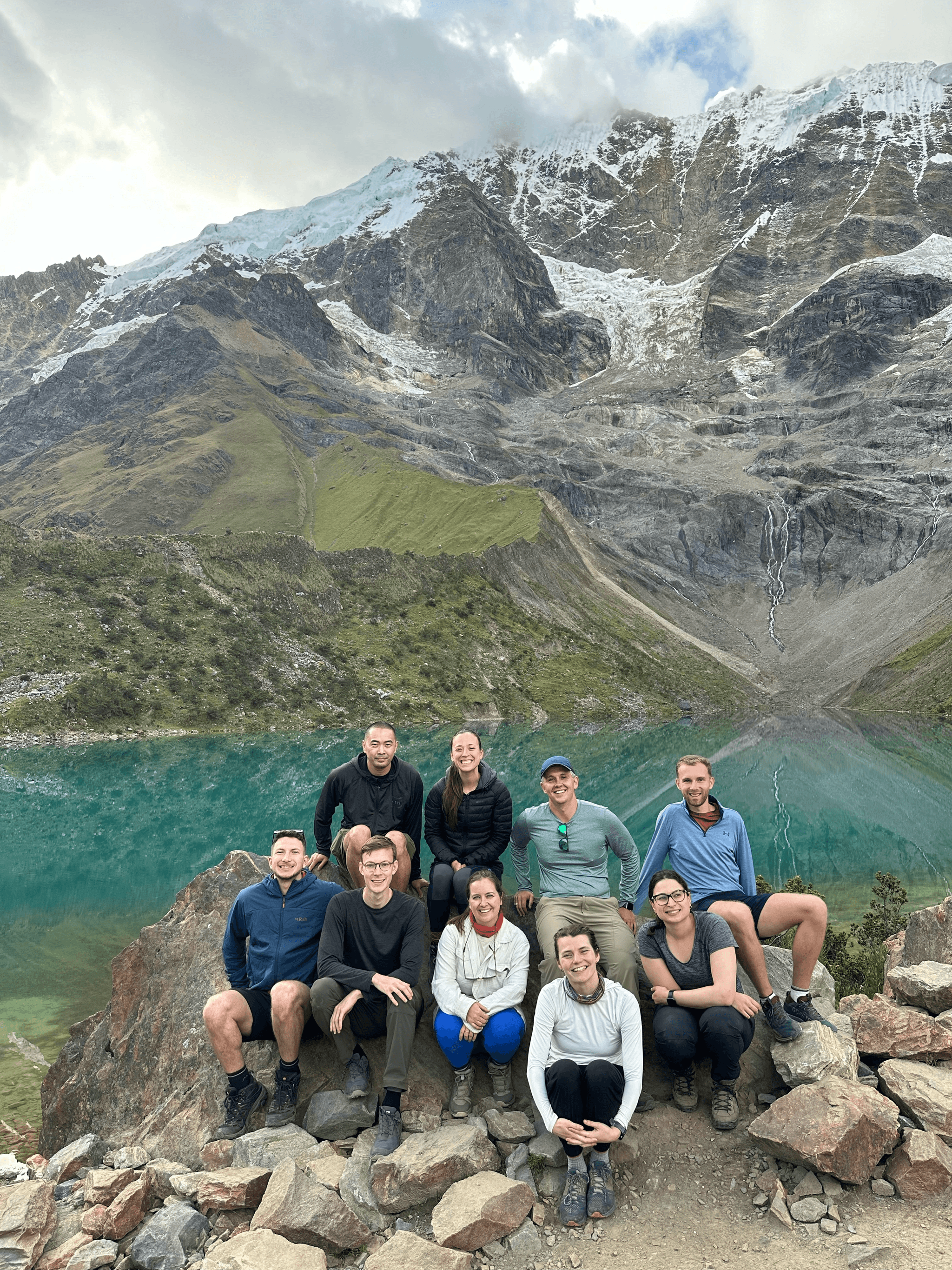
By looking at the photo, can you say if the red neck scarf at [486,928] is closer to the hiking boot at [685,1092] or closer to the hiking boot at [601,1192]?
the hiking boot at [601,1192]

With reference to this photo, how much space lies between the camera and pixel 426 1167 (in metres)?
8.10

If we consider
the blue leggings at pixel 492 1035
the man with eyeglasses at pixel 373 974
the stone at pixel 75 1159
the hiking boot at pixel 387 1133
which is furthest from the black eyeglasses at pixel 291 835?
the stone at pixel 75 1159

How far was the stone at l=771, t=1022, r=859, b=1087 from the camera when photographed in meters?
8.67

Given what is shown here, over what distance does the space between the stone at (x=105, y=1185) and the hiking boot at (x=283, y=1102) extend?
1.67 m

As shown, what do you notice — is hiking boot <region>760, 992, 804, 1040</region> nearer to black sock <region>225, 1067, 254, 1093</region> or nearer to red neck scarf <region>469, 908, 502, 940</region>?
red neck scarf <region>469, 908, 502, 940</region>

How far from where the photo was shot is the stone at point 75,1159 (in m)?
10.1

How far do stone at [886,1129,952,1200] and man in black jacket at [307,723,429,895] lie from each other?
7238 millimetres

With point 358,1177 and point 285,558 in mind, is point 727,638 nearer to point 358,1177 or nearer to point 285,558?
point 285,558

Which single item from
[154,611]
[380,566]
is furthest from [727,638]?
[154,611]

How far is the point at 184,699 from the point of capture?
3445 inches

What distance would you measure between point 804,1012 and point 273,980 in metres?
7.15

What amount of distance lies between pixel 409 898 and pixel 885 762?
234 ft

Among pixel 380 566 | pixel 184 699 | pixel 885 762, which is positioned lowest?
pixel 885 762

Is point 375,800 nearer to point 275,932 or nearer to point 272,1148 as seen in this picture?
point 275,932
